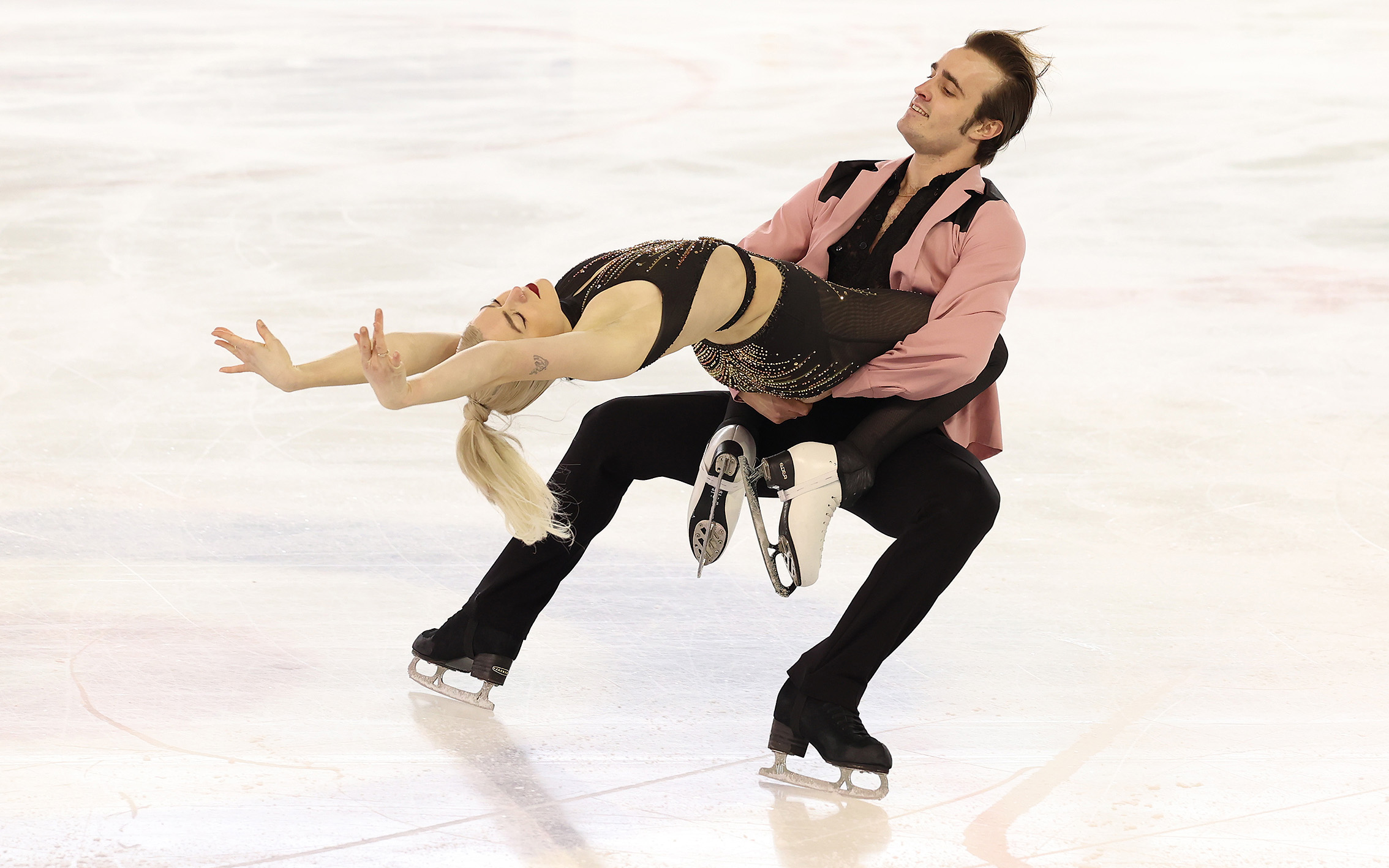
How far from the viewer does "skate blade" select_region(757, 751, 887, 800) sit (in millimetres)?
2684

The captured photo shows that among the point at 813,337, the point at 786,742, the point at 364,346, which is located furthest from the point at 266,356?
the point at 786,742

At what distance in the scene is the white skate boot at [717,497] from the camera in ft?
9.43

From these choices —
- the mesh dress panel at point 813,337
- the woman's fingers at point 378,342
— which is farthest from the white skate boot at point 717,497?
the woman's fingers at point 378,342

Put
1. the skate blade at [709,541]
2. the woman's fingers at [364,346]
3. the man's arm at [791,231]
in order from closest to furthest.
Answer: the woman's fingers at [364,346], the skate blade at [709,541], the man's arm at [791,231]

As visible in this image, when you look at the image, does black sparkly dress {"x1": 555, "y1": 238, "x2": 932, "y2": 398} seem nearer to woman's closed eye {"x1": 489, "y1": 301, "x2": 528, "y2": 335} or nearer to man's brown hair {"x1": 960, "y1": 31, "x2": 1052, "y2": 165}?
woman's closed eye {"x1": 489, "y1": 301, "x2": 528, "y2": 335}

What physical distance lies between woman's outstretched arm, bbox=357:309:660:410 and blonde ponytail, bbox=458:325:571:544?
0.22 meters

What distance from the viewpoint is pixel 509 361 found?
7.93ft

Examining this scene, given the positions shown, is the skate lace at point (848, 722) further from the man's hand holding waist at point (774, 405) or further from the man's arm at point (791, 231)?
the man's arm at point (791, 231)

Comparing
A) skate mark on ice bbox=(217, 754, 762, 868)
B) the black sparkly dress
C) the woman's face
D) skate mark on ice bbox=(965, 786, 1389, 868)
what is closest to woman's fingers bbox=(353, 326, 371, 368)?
the woman's face

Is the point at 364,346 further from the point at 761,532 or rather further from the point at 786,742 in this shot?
the point at 786,742

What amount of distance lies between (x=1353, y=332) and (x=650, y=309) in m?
4.12

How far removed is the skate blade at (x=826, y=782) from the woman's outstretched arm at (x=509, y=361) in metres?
0.79

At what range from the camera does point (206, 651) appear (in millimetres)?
3150

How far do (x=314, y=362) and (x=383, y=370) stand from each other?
183 mm
